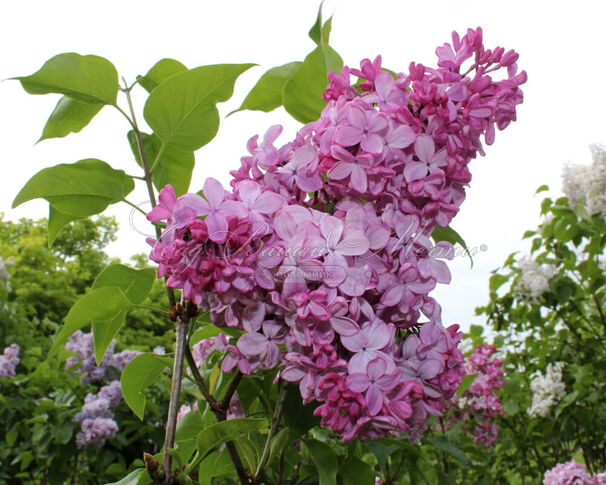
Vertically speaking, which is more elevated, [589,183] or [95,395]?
[589,183]

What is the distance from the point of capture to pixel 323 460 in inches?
26.3

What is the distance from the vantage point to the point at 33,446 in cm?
219

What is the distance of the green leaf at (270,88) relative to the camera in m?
0.76

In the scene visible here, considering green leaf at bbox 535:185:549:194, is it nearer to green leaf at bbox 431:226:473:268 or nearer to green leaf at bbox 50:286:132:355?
green leaf at bbox 431:226:473:268

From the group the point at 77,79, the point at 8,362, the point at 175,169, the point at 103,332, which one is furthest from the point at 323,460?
the point at 8,362

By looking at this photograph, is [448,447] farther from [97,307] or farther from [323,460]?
[97,307]

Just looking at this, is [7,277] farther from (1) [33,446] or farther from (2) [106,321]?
(2) [106,321]

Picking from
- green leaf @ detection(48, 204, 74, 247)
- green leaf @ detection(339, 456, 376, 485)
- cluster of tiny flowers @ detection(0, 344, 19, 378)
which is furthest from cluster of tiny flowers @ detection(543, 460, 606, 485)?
cluster of tiny flowers @ detection(0, 344, 19, 378)

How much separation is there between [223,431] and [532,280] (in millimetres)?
2239

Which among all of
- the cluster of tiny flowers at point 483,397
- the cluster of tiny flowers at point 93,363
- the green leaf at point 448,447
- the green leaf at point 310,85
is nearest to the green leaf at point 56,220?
the green leaf at point 310,85

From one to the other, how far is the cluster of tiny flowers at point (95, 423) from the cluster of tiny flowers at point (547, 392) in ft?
6.24

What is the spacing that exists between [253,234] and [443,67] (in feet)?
1.02

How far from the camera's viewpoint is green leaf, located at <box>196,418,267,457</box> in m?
0.57

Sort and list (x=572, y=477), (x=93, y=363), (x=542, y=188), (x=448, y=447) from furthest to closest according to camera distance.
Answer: (x=542, y=188) < (x=93, y=363) < (x=572, y=477) < (x=448, y=447)
